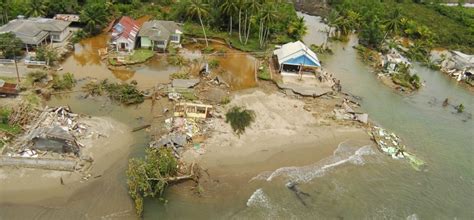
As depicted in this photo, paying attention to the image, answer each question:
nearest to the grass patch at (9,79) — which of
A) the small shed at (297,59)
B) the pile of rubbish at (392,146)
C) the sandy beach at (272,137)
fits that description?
the sandy beach at (272,137)

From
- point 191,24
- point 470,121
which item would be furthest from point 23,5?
point 470,121

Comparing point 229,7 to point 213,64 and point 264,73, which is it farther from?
point 264,73

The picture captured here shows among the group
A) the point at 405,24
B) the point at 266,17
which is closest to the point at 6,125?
the point at 266,17

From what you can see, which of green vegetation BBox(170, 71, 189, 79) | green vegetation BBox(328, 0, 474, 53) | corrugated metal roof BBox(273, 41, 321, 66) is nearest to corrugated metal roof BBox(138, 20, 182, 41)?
green vegetation BBox(170, 71, 189, 79)

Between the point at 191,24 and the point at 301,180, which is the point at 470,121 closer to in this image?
the point at 301,180

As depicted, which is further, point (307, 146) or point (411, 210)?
point (307, 146)

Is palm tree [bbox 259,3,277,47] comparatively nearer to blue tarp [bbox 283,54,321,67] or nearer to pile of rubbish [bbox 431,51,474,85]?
blue tarp [bbox 283,54,321,67]

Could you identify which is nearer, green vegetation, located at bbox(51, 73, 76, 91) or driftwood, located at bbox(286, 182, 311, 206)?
driftwood, located at bbox(286, 182, 311, 206)
